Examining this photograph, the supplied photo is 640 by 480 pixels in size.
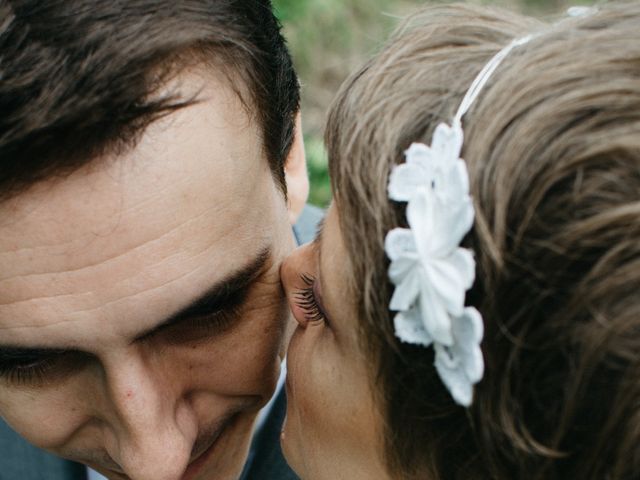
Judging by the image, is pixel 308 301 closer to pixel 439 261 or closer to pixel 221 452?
pixel 439 261

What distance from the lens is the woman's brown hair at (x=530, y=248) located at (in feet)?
5.42

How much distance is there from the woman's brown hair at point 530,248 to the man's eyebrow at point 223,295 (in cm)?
47

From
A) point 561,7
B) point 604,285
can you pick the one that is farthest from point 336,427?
point 561,7

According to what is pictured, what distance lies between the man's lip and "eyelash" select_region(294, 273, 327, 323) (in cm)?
61

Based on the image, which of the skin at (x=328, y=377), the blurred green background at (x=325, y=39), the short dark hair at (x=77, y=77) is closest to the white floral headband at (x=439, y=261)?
the skin at (x=328, y=377)

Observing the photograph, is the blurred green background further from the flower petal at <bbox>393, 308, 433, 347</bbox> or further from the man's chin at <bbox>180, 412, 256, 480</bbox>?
the flower petal at <bbox>393, 308, 433, 347</bbox>

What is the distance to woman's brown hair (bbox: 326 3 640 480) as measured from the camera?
1.65 meters

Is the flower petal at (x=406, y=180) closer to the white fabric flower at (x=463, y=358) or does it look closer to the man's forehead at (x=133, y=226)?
the white fabric flower at (x=463, y=358)

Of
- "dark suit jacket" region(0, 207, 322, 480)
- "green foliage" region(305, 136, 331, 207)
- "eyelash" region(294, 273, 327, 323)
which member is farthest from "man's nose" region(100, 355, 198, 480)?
"green foliage" region(305, 136, 331, 207)

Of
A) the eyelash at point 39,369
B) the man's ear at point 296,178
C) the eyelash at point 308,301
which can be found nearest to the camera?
the eyelash at point 308,301

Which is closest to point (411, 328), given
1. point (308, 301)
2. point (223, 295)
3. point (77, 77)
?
point (308, 301)

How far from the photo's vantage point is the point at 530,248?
1705mm

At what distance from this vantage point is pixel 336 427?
2164mm

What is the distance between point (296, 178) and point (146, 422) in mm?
1034
